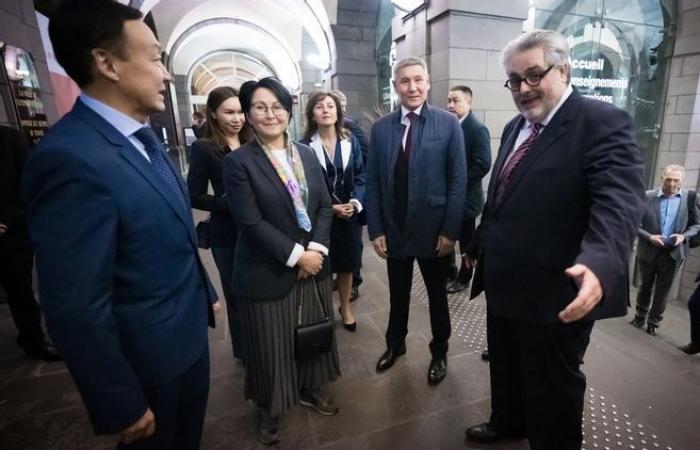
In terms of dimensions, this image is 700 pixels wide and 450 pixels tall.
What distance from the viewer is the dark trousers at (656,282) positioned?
4652mm

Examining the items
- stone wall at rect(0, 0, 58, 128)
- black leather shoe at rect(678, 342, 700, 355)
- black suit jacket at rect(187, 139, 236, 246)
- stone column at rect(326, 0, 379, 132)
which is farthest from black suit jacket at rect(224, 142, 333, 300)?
stone column at rect(326, 0, 379, 132)

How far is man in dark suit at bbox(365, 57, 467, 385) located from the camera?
2.15 meters

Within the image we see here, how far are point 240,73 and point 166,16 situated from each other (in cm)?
1896

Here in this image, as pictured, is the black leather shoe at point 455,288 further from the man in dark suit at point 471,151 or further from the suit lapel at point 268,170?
the suit lapel at point 268,170

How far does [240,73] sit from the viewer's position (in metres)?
27.2

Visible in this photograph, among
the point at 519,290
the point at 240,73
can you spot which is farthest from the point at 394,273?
the point at 240,73

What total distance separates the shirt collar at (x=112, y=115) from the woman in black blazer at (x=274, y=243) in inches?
25.8

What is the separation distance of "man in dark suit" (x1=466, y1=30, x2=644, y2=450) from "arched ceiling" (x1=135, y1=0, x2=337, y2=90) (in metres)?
7.07

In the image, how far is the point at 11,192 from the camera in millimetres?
2617

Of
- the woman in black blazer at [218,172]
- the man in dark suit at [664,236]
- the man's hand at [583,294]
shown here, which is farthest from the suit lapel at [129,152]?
the man in dark suit at [664,236]

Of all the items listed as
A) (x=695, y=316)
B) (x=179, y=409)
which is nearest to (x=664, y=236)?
(x=695, y=316)

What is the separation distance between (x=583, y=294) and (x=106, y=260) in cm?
133

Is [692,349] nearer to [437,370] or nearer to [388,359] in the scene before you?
[437,370]

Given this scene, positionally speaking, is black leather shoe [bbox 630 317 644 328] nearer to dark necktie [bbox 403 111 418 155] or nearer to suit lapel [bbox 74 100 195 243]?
dark necktie [bbox 403 111 418 155]
